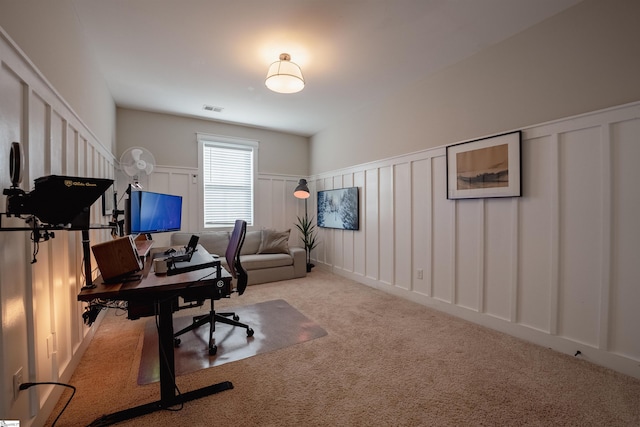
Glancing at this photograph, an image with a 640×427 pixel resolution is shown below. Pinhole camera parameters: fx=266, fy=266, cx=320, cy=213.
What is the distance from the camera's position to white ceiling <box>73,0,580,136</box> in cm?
214

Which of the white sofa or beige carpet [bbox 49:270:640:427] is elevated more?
the white sofa

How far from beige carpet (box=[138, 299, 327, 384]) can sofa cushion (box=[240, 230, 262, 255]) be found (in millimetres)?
1611

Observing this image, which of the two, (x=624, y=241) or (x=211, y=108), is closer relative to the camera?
(x=624, y=241)

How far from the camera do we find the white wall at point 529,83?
193 cm

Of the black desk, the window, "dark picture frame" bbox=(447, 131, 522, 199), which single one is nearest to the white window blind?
the window

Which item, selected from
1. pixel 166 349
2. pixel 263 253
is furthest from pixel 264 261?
pixel 166 349

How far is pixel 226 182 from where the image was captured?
5023 millimetres

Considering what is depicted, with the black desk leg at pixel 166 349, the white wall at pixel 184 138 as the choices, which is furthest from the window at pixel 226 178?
the black desk leg at pixel 166 349

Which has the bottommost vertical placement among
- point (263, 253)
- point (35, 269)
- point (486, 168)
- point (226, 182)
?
point (263, 253)

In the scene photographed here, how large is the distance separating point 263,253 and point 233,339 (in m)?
2.32

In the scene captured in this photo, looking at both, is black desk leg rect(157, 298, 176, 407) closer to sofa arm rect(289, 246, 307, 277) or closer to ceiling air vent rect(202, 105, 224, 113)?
sofa arm rect(289, 246, 307, 277)

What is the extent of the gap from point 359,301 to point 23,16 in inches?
144

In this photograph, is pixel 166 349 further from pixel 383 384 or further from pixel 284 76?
pixel 284 76

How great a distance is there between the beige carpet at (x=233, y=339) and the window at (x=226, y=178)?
2.18m
